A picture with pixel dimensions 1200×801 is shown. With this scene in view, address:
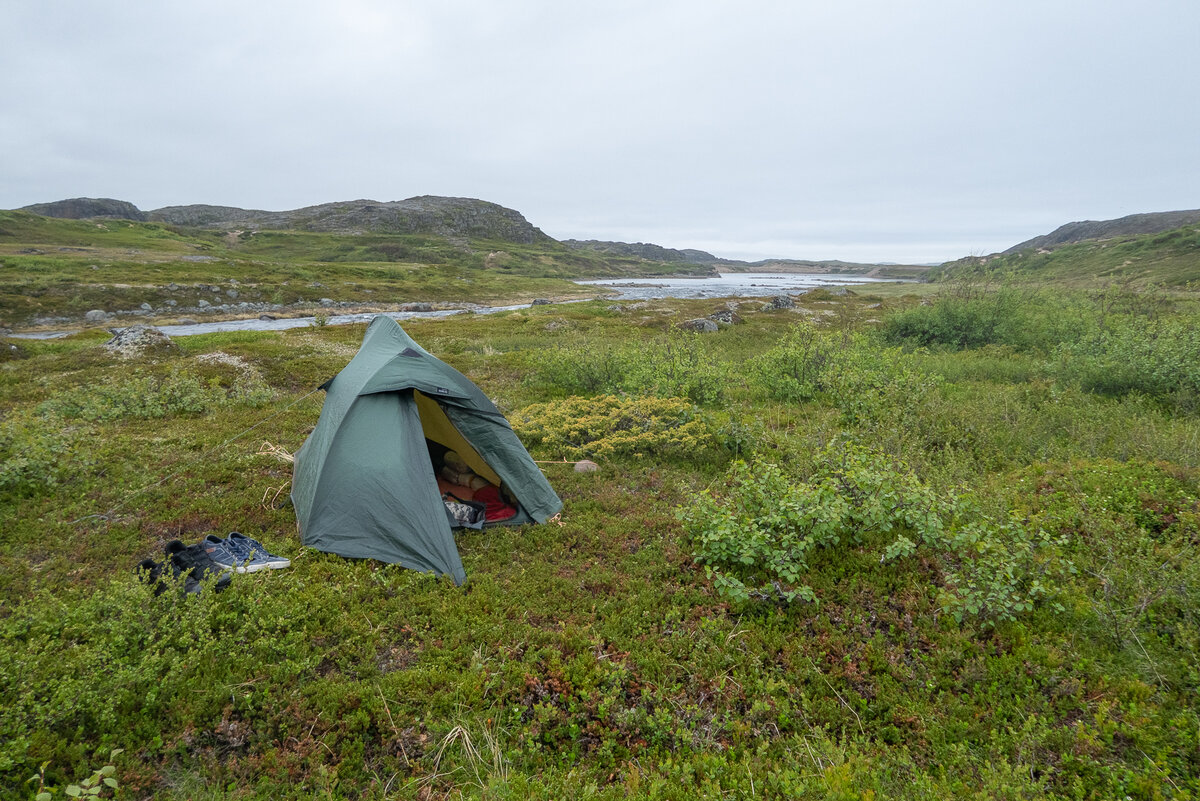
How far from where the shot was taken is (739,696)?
489 centimetres

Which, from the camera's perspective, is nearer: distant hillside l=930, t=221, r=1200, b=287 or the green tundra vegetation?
the green tundra vegetation

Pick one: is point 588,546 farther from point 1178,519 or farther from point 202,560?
point 1178,519

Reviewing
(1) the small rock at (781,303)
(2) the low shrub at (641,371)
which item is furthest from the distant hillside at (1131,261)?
(2) the low shrub at (641,371)

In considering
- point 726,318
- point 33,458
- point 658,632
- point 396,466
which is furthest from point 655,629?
point 726,318

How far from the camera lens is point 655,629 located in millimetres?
5793

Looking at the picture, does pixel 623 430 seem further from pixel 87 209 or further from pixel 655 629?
pixel 87 209

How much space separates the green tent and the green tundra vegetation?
1.18 feet

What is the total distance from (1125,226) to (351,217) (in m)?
201

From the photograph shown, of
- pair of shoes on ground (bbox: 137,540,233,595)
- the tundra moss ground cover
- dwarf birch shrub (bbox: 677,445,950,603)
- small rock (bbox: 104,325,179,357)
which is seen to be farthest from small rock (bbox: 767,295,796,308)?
pair of shoes on ground (bbox: 137,540,233,595)

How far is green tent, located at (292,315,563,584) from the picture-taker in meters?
7.04

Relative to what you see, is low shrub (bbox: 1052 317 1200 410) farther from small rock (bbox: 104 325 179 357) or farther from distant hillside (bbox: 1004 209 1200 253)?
distant hillside (bbox: 1004 209 1200 253)

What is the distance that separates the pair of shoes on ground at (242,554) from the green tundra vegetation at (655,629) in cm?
38

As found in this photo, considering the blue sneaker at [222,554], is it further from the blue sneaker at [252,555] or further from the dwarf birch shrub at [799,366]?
the dwarf birch shrub at [799,366]

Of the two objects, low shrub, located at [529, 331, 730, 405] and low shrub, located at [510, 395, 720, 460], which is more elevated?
low shrub, located at [529, 331, 730, 405]
